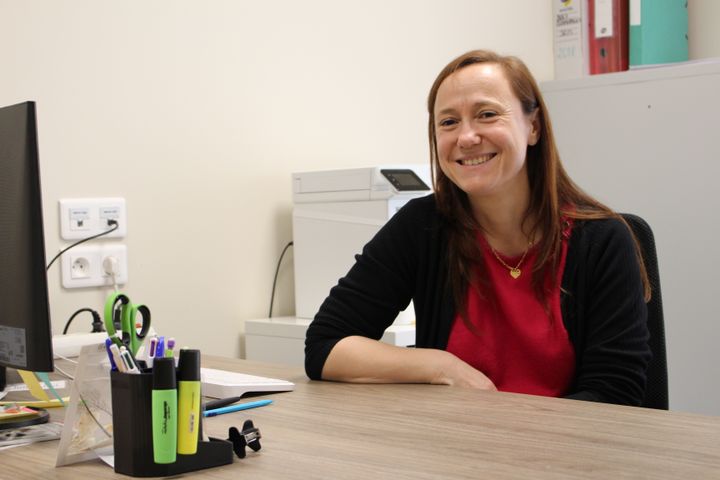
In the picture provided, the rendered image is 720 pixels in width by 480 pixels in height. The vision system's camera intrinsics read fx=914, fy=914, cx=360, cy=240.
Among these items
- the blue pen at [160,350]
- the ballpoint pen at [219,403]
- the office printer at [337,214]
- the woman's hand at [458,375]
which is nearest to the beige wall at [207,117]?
the office printer at [337,214]

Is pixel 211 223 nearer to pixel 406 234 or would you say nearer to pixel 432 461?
pixel 406 234

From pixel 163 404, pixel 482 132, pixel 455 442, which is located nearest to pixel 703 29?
pixel 482 132

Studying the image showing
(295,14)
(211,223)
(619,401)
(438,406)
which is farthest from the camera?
(295,14)

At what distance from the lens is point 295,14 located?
2.70 meters

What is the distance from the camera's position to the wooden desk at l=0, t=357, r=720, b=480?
964 mm

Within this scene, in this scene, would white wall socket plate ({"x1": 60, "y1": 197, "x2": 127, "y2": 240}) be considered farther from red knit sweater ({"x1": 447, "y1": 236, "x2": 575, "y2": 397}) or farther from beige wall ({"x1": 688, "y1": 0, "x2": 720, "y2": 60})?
beige wall ({"x1": 688, "y1": 0, "x2": 720, "y2": 60})

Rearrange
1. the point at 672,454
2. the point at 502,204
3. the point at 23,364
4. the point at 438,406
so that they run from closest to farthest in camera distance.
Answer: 1. the point at 672,454
2. the point at 23,364
3. the point at 438,406
4. the point at 502,204

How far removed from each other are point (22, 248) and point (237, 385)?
0.43 m

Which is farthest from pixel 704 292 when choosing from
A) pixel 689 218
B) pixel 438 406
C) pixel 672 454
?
pixel 672 454

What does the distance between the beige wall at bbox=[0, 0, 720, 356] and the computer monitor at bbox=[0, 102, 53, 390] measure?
38.9 inches

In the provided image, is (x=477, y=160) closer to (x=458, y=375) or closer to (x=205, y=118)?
(x=458, y=375)

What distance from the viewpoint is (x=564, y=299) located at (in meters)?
1.64

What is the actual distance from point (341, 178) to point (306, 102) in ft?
1.16

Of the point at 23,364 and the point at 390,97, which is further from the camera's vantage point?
the point at 390,97
